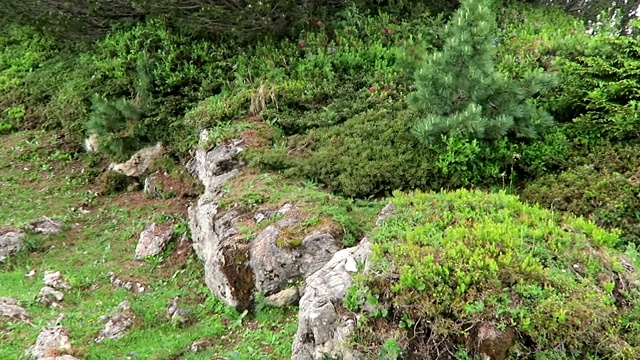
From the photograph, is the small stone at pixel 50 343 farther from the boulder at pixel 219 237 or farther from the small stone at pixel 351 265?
the small stone at pixel 351 265

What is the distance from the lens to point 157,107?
10.3 m

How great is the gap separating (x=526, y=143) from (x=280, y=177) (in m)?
3.38

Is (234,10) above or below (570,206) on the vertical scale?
above

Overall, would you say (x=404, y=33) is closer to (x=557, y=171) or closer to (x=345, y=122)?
(x=345, y=122)

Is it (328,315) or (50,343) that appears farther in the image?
(50,343)

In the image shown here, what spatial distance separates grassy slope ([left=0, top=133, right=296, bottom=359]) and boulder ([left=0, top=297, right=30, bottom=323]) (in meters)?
0.13

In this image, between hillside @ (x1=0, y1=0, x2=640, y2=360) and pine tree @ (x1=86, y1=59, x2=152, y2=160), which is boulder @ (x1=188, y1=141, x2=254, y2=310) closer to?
hillside @ (x1=0, y1=0, x2=640, y2=360)

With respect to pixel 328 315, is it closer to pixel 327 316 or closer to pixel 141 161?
pixel 327 316

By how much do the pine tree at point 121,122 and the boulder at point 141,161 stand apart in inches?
5.7

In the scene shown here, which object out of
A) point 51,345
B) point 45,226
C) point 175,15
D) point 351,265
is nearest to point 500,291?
point 351,265

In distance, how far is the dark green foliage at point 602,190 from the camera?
5.36 m

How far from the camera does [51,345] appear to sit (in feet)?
19.0

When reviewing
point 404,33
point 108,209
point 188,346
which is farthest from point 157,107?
point 188,346

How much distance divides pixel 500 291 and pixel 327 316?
1346mm
